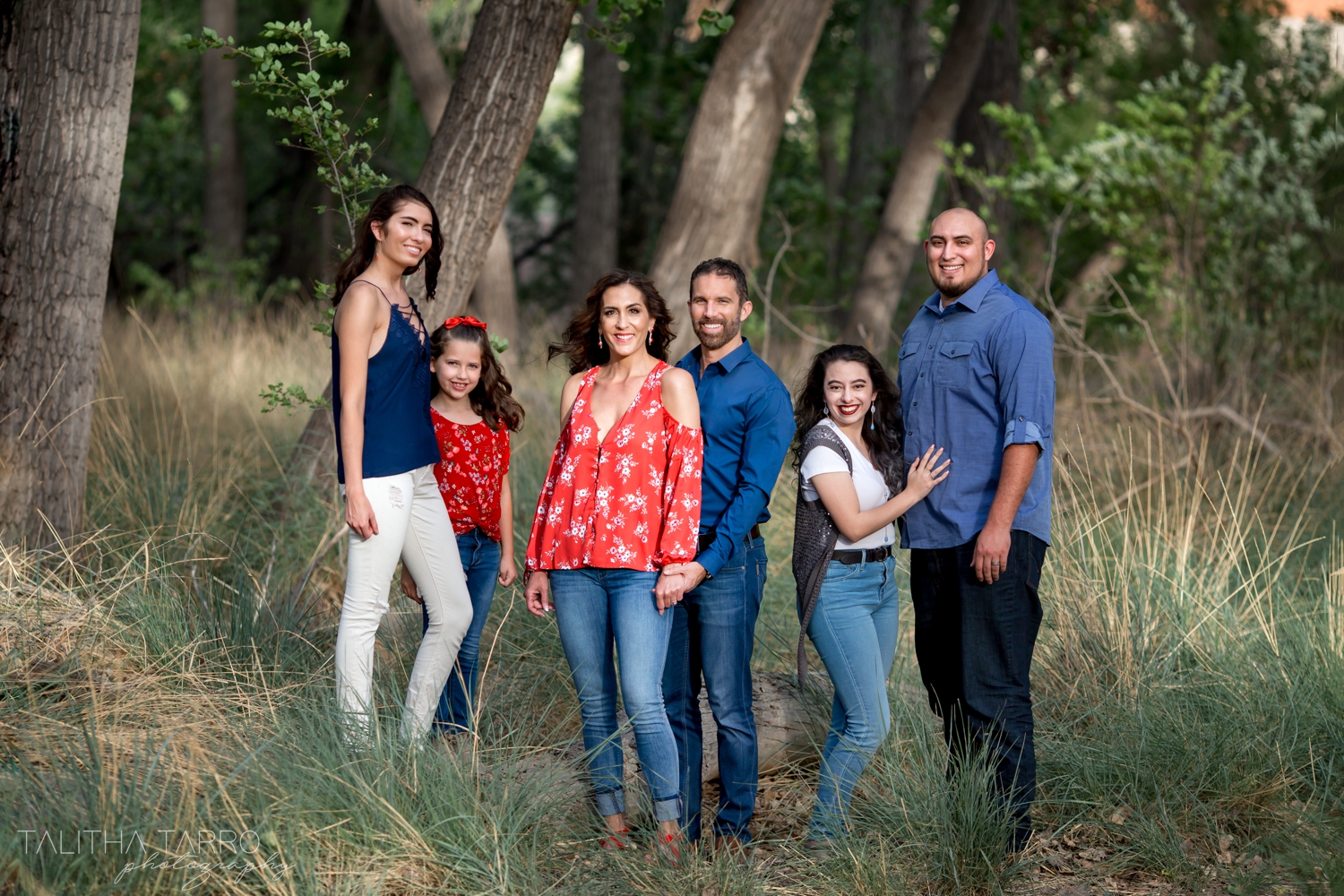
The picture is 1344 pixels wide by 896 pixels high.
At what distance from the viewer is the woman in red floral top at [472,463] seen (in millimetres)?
4273

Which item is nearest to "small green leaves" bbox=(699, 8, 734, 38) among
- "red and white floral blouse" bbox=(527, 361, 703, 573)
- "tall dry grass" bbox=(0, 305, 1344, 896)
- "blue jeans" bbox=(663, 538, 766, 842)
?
"red and white floral blouse" bbox=(527, 361, 703, 573)

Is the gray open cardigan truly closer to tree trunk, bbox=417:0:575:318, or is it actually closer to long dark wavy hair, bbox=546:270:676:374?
long dark wavy hair, bbox=546:270:676:374

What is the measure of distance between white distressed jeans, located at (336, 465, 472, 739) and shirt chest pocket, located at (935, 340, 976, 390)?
1731 mm

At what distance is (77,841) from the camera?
9.55ft

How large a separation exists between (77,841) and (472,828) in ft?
3.21

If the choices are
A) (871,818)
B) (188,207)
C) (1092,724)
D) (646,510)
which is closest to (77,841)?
(646,510)

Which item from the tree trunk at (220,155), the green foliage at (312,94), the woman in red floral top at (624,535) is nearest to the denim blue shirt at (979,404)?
the woman in red floral top at (624,535)

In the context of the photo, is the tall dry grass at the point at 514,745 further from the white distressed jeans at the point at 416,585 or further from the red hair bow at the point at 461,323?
the red hair bow at the point at 461,323

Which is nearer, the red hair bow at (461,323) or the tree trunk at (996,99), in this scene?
the red hair bow at (461,323)

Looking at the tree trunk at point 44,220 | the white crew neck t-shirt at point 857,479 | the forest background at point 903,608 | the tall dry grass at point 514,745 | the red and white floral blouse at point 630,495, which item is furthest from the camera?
the tree trunk at point 44,220

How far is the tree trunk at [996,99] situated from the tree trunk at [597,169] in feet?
12.4

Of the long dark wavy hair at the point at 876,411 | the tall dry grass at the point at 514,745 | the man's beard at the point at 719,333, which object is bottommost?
the tall dry grass at the point at 514,745

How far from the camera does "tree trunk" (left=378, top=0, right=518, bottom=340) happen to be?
1002 centimetres

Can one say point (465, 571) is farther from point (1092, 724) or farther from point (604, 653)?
point (1092, 724)
